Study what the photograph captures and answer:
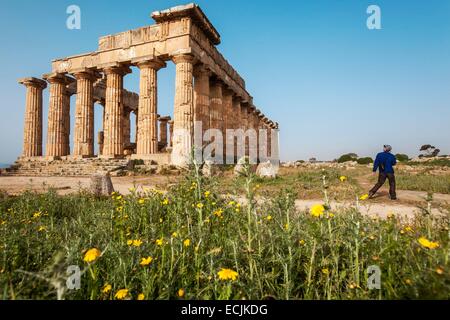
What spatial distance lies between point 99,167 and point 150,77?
702 centimetres

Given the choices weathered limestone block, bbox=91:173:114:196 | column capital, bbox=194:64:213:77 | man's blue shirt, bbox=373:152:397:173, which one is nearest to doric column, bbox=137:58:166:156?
column capital, bbox=194:64:213:77

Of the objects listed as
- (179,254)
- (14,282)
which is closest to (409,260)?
(179,254)

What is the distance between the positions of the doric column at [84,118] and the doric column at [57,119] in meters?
2.29

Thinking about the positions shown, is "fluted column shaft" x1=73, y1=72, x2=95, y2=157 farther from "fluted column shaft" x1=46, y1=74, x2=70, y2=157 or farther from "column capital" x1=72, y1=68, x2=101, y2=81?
"fluted column shaft" x1=46, y1=74, x2=70, y2=157

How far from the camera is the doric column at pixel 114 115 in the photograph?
1770 centimetres

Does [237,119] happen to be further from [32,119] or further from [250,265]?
[250,265]

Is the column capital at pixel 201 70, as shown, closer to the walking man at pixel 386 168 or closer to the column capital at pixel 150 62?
the column capital at pixel 150 62

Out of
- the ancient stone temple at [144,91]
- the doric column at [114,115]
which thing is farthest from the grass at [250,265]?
the doric column at [114,115]

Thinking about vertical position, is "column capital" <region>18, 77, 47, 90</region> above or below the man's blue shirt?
above

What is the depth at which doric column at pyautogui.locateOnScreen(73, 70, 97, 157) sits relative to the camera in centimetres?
1891

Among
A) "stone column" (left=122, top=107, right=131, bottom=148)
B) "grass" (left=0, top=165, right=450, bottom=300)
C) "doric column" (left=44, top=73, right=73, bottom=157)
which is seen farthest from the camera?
"stone column" (left=122, top=107, right=131, bottom=148)

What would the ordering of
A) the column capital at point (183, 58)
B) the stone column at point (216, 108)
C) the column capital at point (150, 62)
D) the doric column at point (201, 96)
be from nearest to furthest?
the column capital at point (183, 58)
the column capital at point (150, 62)
the doric column at point (201, 96)
the stone column at point (216, 108)
